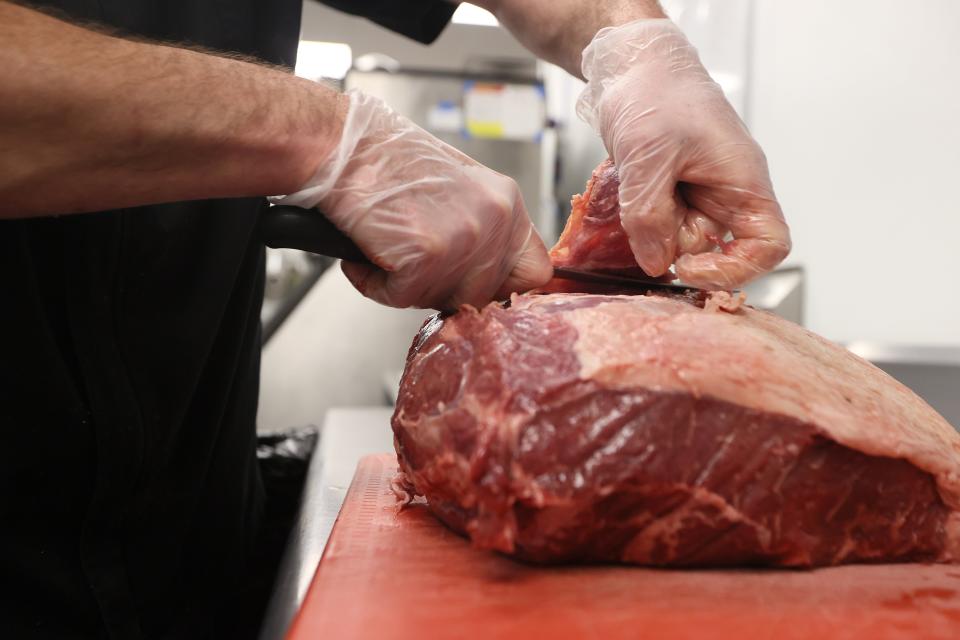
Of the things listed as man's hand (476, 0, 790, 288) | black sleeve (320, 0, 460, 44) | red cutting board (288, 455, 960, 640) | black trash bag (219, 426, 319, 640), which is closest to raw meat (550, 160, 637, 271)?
man's hand (476, 0, 790, 288)

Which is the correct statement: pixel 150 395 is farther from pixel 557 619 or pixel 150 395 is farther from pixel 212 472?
pixel 557 619

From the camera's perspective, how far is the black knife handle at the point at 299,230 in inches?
44.6

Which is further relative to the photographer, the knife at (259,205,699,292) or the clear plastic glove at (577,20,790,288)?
the clear plastic glove at (577,20,790,288)

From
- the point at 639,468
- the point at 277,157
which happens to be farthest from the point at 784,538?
the point at 277,157

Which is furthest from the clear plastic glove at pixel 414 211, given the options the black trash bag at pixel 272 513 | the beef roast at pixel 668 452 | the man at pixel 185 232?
the black trash bag at pixel 272 513

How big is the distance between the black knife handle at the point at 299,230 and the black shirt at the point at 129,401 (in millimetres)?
355

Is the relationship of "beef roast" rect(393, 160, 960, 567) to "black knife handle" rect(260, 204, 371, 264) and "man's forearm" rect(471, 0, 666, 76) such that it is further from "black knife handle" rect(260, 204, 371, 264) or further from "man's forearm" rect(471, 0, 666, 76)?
"man's forearm" rect(471, 0, 666, 76)

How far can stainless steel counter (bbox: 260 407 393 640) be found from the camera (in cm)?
112

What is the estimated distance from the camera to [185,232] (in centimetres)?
147

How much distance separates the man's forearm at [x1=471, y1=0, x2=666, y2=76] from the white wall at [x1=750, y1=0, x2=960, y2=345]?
0.87 m

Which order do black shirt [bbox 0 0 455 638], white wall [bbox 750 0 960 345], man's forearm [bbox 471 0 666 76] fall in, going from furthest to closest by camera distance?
white wall [bbox 750 0 960 345] < man's forearm [bbox 471 0 666 76] < black shirt [bbox 0 0 455 638]

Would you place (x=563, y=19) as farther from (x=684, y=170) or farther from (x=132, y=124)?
(x=132, y=124)

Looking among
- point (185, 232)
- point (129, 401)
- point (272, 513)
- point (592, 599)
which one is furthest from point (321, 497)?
point (592, 599)

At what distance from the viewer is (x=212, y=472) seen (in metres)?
1.66
